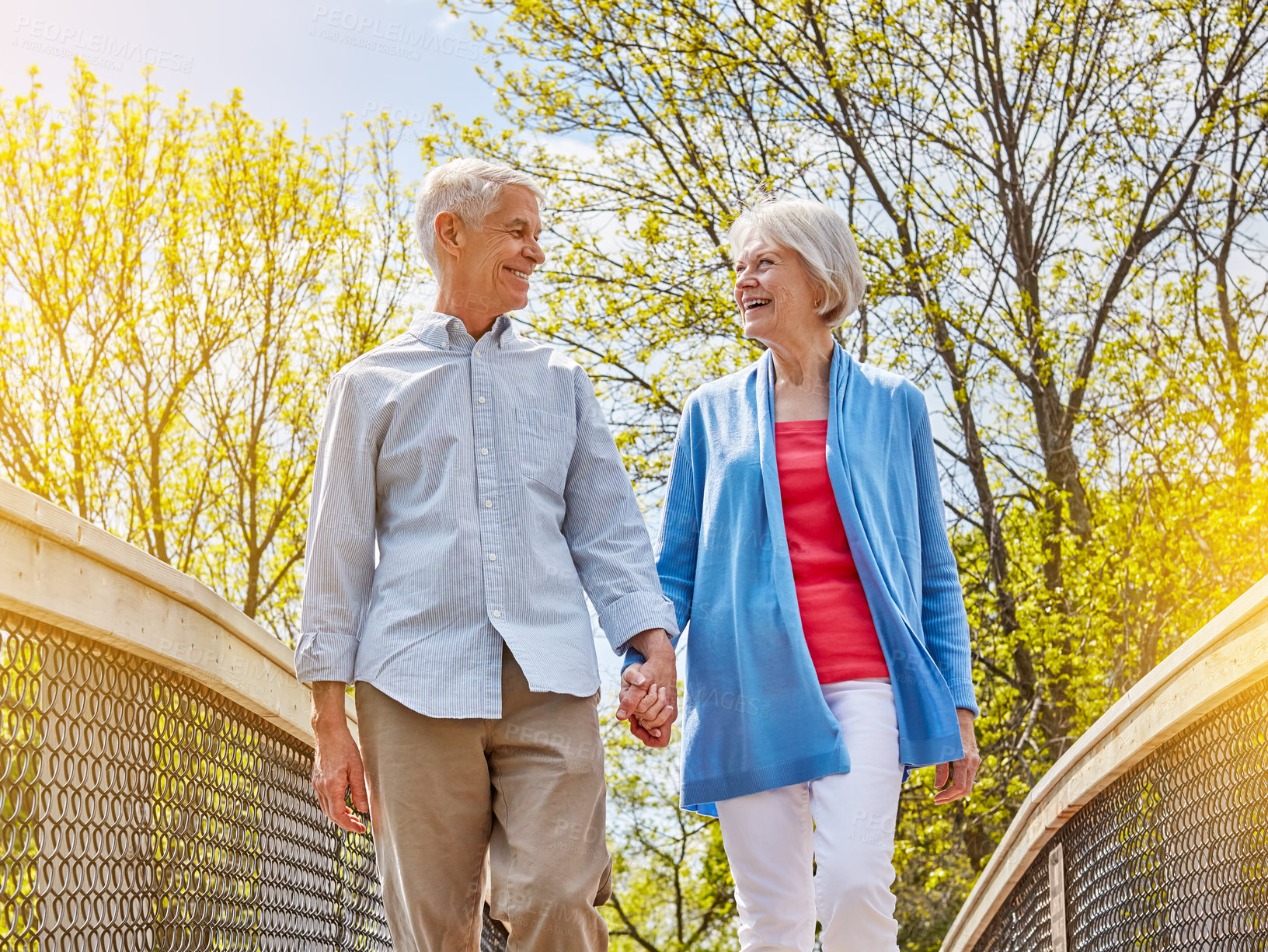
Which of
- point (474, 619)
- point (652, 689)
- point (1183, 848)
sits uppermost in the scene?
point (474, 619)

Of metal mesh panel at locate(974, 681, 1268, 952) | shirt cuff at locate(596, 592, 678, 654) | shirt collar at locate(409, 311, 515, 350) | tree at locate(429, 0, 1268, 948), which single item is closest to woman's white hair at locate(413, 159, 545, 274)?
shirt collar at locate(409, 311, 515, 350)

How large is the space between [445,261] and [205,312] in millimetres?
9921

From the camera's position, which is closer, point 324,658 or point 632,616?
point 324,658

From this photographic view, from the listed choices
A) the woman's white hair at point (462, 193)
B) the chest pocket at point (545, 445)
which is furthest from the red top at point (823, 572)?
the woman's white hair at point (462, 193)

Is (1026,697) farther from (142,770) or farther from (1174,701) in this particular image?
(142,770)

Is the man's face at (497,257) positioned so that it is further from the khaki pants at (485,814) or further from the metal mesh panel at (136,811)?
the metal mesh panel at (136,811)

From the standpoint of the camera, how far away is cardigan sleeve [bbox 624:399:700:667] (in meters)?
3.07

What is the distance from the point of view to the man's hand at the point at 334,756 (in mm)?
2328

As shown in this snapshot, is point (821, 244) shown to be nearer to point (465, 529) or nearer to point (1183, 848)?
point (465, 529)

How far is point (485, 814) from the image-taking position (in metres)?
2.35

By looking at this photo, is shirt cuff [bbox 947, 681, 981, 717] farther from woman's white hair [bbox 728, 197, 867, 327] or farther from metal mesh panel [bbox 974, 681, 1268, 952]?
woman's white hair [bbox 728, 197, 867, 327]

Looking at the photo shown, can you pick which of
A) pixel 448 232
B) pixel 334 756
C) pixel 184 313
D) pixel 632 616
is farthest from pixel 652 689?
pixel 184 313

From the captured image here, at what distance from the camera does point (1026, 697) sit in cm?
992

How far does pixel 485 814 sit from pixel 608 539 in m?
0.62
